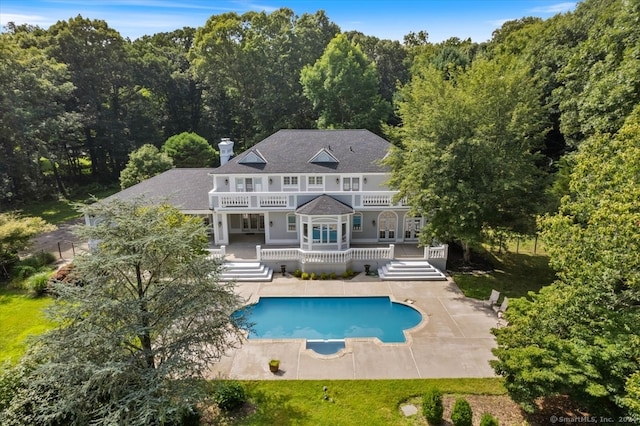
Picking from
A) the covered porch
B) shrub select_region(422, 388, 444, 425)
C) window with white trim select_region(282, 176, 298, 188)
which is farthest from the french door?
shrub select_region(422, 388, 444, 425)

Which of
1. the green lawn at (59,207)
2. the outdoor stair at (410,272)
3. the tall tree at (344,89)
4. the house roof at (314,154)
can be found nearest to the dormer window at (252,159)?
the house roof at (314,154)

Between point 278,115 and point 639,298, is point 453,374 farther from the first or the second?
Answer: point 278,115

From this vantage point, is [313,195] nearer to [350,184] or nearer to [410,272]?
[350,184]

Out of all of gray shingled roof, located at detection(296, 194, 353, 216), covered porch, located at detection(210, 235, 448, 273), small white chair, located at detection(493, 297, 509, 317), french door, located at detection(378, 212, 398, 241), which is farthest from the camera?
french door, located at detection(378, 212, 398, 241)

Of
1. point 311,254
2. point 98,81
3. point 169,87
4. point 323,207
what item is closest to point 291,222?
point 323,207

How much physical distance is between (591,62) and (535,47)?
41.7ft

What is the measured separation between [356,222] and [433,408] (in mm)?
17689

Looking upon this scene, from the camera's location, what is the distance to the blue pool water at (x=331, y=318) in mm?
18078

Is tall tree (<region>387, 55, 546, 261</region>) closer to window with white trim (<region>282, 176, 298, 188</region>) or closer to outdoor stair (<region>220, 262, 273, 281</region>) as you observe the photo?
window with white trim (<region>282, 176, 298, 188</region>)

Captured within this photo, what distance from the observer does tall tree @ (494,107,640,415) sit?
10094 millimetres

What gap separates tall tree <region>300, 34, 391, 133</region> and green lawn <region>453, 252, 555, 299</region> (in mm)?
26948

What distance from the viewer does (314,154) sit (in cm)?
2911

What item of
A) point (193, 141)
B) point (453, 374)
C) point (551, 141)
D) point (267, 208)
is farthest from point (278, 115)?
point (453, 374)

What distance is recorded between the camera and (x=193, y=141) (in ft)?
150
